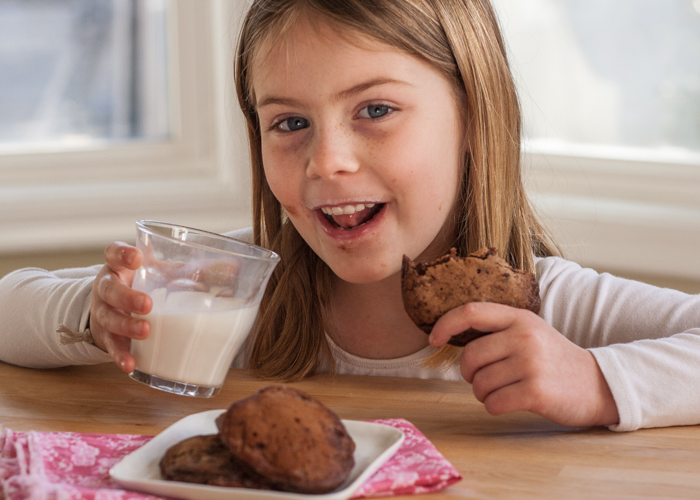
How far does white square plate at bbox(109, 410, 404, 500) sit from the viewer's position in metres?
0.52

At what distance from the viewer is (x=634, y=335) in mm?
1009

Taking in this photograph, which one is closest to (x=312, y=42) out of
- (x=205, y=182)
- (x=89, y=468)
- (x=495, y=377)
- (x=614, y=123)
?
(x=495, y=377)

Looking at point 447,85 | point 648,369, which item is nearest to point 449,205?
point 447,85

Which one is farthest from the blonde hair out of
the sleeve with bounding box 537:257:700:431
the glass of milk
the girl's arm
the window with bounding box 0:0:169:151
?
the window with bounding box 0:0:169:151

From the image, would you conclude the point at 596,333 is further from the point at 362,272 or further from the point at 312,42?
the point at 312,42

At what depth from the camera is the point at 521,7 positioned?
189 centimetres

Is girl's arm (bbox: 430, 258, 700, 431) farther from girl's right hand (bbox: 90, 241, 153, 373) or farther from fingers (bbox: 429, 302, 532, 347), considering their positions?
girl's right hand (bbox: 90, 241, 153, 373)

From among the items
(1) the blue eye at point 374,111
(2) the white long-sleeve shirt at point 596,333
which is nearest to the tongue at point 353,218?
(1) the blue eye at point 374,111

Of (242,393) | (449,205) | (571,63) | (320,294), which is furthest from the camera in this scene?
(571,63)

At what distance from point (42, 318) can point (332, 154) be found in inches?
19.4

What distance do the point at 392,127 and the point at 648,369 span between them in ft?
1.43

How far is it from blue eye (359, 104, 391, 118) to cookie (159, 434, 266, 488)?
0.55m

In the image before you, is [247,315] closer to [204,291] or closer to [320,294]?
[204,291]

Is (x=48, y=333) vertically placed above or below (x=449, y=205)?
below
